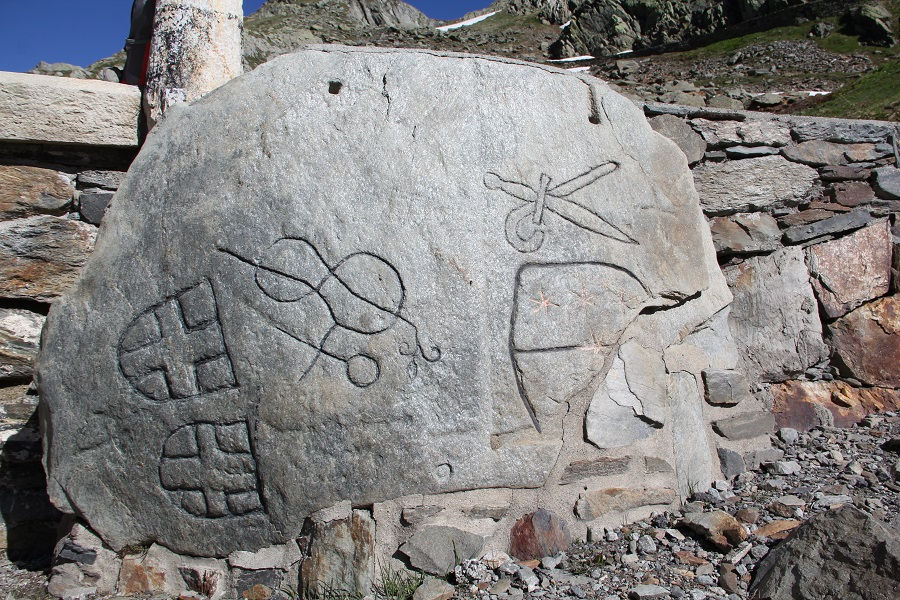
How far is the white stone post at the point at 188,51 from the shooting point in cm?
278

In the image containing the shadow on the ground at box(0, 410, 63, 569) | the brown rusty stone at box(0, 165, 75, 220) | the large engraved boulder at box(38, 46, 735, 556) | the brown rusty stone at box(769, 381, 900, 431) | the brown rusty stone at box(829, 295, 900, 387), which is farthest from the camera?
the brown rusty stone at box(829, 295, 900, 387)

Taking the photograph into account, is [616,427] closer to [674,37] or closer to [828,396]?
[828,396]

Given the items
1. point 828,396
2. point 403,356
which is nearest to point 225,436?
point 403,356

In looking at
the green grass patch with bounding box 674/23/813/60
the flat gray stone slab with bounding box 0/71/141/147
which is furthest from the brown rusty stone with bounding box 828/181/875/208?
the green grass patch with bounding box 674/23/813/60

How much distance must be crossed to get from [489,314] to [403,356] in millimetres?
279

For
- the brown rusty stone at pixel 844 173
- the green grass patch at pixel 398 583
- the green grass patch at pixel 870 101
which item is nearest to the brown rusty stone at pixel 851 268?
the brown rusty stone at pixel 844 173

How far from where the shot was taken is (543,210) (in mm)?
2119

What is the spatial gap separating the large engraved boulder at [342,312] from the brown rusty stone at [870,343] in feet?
4.20

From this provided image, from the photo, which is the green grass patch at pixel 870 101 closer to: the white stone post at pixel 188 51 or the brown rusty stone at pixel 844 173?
the brown rusty stone at pixel 844 173

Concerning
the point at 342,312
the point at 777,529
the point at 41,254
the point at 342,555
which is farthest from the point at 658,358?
the point at 41,254

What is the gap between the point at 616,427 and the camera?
215 cm

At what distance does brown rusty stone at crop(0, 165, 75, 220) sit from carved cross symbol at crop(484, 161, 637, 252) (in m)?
1.80

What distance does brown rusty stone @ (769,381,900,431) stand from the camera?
9.18 ft

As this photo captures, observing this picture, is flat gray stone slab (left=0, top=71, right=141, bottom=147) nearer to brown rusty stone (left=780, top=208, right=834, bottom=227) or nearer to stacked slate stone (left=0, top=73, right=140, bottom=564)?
stacked slate stone (left=0, top=73, right=140, bottom=564)
